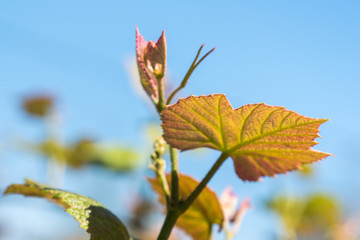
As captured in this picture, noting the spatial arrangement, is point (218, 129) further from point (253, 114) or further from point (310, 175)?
point (310, 175)

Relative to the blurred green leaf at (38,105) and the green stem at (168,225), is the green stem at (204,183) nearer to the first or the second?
the green stem at (168,225)

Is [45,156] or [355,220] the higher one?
[355,220]

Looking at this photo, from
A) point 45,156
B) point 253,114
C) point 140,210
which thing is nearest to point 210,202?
point 253,114

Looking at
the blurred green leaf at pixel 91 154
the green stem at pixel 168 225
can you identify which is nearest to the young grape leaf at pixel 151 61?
the green stem at pixel 168 225

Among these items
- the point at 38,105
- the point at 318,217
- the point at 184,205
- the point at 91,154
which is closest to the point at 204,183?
the point at 184,205

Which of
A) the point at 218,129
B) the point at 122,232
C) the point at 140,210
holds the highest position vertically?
the point at 218,129

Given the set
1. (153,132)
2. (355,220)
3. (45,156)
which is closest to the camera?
(355,220)
